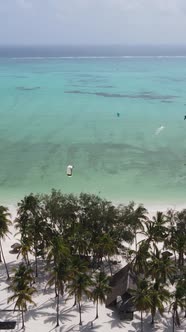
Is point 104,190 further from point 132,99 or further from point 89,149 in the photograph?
point 132,99

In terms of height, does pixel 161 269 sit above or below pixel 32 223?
below

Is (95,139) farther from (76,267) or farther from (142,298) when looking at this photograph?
(142,298)

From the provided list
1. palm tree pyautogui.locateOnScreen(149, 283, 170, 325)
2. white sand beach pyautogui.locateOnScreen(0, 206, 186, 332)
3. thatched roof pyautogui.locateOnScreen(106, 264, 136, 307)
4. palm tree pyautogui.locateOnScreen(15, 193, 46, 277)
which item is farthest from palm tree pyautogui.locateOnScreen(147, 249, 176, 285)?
palm tree pyautogui.locateOnScreen(15, 193, 46, 277)

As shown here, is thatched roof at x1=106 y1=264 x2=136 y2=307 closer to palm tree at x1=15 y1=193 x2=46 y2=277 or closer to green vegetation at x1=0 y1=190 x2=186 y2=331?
green vegetation at x1=0 y1=190 x2=186 y2=331

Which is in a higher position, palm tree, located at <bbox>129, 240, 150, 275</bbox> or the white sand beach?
palm tree, located at <bbox>129, 240, 150, 275</bbox>

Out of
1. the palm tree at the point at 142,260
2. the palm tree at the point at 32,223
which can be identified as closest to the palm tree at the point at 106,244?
the palm tree at the point at 142,260

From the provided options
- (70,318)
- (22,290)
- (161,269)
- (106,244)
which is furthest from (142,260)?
(22,290)

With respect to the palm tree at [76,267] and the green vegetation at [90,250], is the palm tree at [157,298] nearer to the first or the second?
the green vegetation at [90,250]
